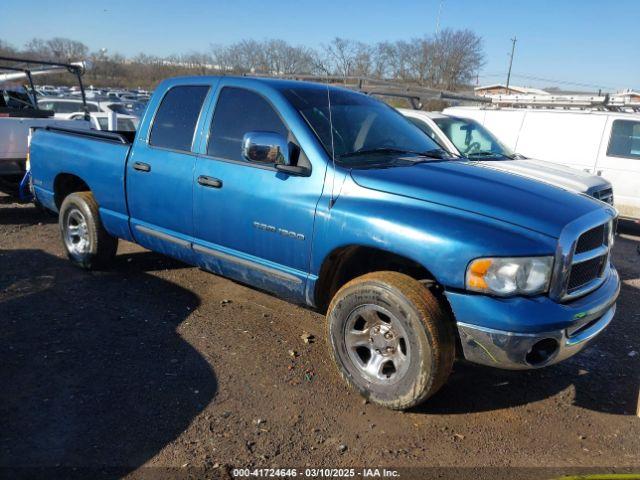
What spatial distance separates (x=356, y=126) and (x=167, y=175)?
5.15 ft

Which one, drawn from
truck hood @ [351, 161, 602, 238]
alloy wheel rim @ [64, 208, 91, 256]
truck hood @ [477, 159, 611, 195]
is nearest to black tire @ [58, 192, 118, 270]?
alloy wheel rim @ [64, 208, 91, 256]

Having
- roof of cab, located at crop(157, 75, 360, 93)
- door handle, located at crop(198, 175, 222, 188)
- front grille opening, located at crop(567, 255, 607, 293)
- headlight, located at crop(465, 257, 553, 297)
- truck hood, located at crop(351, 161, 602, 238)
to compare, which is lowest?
front grille opening, located at crop(567, 255, 607, 293)

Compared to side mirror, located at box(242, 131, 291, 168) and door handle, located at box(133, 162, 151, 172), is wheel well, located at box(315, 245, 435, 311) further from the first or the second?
door handle, located at box(133, 162, 151, 172)

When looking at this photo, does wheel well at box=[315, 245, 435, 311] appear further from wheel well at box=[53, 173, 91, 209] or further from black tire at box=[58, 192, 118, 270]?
wheel well at box=[53, 173, 91, 209]

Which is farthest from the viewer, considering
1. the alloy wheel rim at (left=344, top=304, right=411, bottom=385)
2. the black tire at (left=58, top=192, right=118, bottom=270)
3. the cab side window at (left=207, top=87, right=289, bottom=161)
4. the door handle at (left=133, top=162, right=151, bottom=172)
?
the black tire at (left=58, top=192, right=118, bottom=270)

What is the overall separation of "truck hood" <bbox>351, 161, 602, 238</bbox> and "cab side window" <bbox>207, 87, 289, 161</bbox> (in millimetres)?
853

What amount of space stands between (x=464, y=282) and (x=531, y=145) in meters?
8.13

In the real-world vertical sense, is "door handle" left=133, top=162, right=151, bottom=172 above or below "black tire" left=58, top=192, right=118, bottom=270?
above

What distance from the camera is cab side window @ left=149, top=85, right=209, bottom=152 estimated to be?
14.2ft

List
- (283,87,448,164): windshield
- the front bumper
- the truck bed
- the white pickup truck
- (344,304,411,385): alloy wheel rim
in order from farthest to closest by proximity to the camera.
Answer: the white pickup truck < the truck bed < (283,87,448,164): windshield < (344,304,411,385): alloy wheel rim < the front bumper

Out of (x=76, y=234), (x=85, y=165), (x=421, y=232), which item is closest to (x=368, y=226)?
(x=421, y=232)

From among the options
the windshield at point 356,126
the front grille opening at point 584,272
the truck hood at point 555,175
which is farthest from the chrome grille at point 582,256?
the truck hood at point 555,175

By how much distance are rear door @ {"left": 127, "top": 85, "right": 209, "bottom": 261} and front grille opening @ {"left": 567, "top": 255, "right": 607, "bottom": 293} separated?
2.73 m

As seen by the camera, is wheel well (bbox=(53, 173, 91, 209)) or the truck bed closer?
the truck bed
